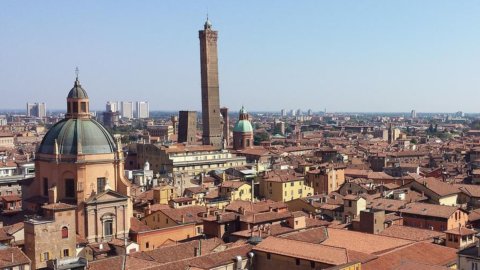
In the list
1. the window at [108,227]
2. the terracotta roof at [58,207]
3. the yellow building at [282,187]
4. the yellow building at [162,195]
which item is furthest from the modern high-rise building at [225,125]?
the terracotta roof at [58,207]

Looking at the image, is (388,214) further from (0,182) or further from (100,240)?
(0,182)

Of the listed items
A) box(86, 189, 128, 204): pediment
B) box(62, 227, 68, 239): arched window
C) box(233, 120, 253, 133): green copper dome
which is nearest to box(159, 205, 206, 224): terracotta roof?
box(86, 189, 128, 204): pediment

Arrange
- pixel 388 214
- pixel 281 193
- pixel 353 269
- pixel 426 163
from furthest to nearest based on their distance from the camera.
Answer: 1. pixel 426 163
2. pixel 281 193
3. pixel 388 214
4. pixel 353 269

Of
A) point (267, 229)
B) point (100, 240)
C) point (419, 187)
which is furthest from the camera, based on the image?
point (419, 187)

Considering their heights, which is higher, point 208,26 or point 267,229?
point 208,26

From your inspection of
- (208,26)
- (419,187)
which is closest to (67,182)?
(419,187)

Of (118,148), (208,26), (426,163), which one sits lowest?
(426,163)
